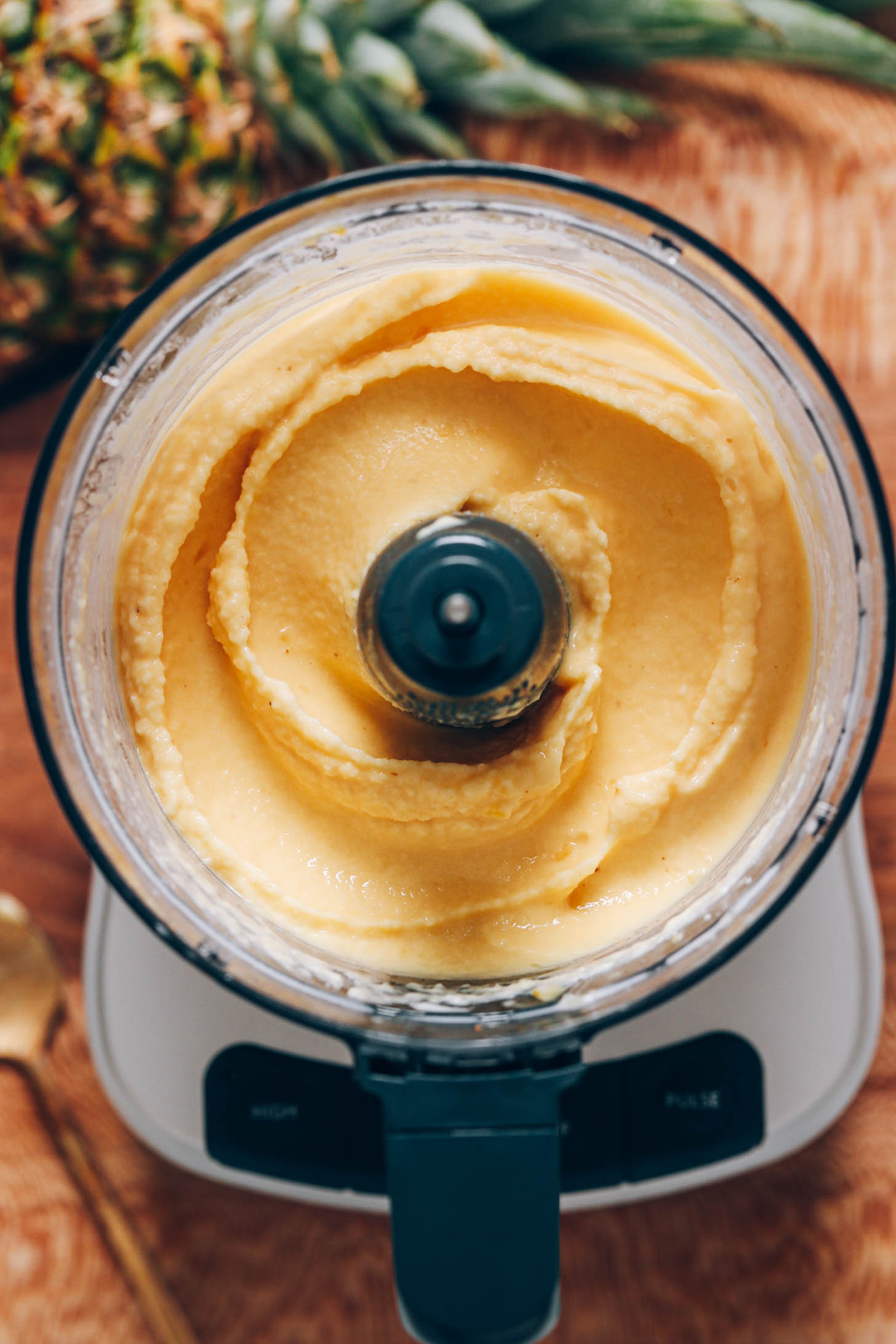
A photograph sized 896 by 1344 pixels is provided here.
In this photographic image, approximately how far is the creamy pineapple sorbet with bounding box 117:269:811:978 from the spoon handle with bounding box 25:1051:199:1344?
38 cm

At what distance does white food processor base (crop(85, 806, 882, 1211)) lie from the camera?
898 millimetres

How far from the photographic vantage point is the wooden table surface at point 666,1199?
97cm

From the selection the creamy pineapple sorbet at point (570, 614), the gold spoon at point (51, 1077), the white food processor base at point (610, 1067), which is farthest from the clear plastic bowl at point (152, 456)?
the gold spoon at point (51, 1077)

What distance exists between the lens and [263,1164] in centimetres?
93

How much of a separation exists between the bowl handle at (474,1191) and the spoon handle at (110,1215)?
366 millimetres

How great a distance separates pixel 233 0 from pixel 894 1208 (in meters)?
1.10

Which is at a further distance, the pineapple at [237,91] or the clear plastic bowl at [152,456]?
the pineapple at [237,91]

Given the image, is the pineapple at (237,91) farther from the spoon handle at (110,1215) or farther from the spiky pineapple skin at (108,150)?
the spoon handle at (110,1215)

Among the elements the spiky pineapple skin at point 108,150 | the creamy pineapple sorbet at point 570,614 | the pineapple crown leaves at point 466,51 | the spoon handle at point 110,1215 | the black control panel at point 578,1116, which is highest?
the pineapple crown leaves at point 466,51

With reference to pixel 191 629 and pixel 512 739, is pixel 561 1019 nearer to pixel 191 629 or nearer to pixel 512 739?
pixel 512 739

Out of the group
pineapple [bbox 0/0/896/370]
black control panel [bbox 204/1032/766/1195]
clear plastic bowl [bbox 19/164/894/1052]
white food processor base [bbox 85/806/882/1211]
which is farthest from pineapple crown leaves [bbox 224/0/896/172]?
black control panel [bbox 204/1032/766/1195]

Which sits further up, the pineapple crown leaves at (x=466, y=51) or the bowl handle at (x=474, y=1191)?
the pineapple crown leaves at (x=466, y=51)

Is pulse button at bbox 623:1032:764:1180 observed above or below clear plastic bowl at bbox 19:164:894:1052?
below

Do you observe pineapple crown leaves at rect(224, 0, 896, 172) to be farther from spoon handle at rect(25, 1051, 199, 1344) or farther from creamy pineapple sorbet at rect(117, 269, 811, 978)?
spoon handle at rect(25, 1051, 199, 1344)
